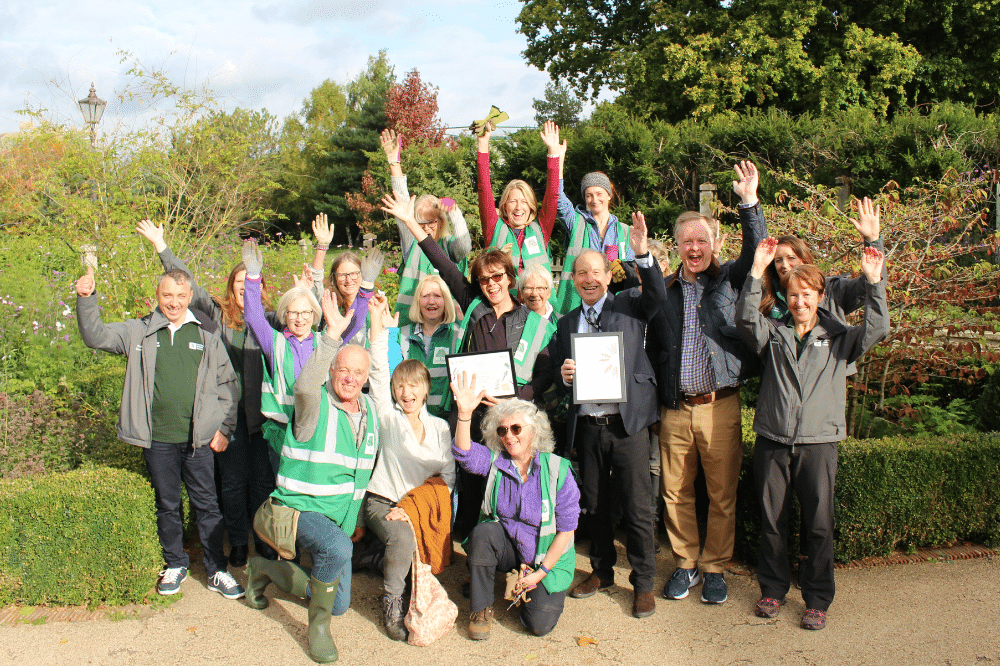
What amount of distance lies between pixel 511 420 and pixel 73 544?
9.14ft

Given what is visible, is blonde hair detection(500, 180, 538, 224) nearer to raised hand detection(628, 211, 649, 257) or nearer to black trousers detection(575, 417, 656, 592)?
raised hand detection(628, 211, 649, 257)

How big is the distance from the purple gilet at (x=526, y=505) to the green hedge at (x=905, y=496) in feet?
4.55

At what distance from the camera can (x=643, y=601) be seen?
4340mm

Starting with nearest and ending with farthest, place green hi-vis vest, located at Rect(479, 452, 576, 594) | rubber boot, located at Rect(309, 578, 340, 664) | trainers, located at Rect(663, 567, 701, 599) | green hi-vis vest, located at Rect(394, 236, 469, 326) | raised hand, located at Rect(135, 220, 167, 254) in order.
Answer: rubber boot, located at Rect(309, 578, 340, 664) → green hi-vis vest, located at Rect(479, 452, 576, 594) → trainers, located at Rect(663, 567, 701, 599) → raised hand, located at Rect(135, 220, 167, 254) → green hi-vis vest, located at Rect(394, 236, 469, 326)

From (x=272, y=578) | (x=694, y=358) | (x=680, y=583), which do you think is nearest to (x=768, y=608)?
(x=680, y=583)

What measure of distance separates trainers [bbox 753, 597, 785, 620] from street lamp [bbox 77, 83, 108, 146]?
913 cm

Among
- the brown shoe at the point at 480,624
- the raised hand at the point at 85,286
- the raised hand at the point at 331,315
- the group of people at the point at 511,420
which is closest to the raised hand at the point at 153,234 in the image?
the group of people at the point at 511,420

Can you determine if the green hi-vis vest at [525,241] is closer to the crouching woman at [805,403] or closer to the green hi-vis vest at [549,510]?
the green hi-vis vest at [549,510]

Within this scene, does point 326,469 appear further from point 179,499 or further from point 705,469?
point 705,469

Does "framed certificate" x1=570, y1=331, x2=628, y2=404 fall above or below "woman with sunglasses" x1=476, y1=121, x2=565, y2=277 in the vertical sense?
below

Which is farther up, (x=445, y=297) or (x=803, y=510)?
(x=445, y=297)

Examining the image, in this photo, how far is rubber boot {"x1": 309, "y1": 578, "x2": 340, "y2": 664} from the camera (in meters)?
3.90

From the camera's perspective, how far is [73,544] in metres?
4.39

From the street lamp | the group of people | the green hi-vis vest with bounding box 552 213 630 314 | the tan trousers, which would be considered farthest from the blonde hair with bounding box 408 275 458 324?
the street lamp
